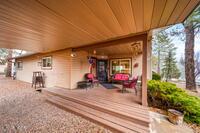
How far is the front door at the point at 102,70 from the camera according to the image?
8969mm

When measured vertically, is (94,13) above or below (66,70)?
above

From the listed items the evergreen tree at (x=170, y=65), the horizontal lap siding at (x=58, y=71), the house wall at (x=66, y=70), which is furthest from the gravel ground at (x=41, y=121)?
the evergreen tree at (x=170, y=65)

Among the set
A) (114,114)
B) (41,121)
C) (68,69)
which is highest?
(68,69)

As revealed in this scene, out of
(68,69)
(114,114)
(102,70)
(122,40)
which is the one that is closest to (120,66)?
(102,70)

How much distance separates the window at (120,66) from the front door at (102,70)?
552 mm

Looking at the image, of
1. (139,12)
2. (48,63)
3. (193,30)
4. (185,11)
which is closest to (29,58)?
(48,63)

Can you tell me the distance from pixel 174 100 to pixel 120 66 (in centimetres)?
528

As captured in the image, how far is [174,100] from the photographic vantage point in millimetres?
3732

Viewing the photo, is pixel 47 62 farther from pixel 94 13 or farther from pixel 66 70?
pixel 94 13

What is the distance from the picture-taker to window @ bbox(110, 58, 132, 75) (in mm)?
8406

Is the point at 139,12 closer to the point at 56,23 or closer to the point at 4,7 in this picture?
the point at 56,23

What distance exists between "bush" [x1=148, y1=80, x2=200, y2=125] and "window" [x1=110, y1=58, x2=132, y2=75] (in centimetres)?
395

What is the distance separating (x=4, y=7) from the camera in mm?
2148

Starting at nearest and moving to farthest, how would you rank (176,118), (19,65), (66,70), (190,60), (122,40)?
(176,118)
(122,40)
(66,70)
(190,60)
(19,65)
